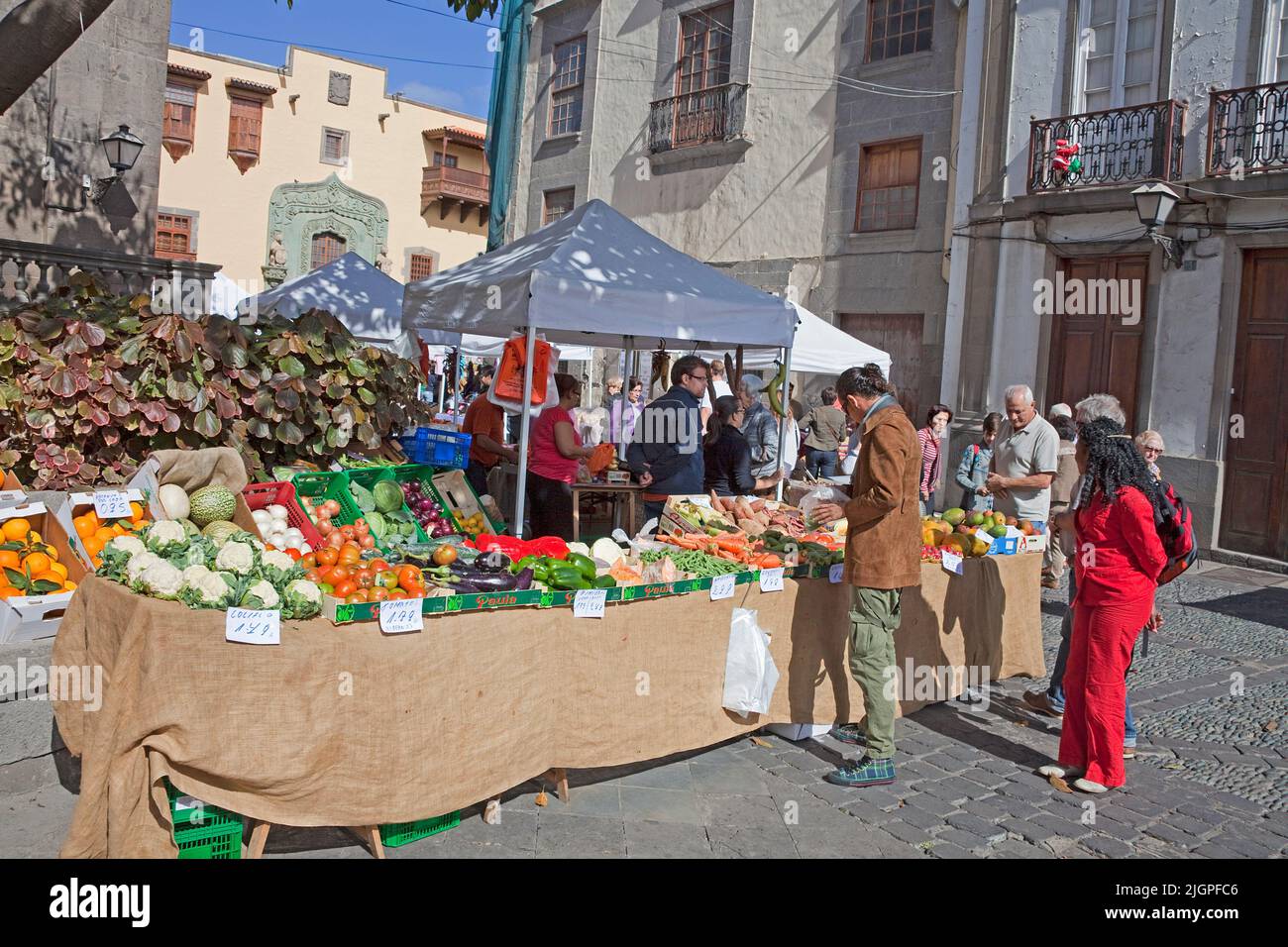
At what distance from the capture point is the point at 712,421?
329 inches

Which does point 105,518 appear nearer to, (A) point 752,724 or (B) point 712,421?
(A) point 752,724

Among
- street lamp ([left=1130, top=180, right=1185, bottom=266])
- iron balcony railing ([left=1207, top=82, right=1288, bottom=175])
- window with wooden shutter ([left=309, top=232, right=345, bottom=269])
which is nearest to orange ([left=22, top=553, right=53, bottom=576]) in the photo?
street lamp ([left=1130, top=180, right=1185, bottom=266])

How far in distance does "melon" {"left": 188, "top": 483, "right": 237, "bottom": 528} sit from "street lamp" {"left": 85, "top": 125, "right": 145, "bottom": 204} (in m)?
5.69

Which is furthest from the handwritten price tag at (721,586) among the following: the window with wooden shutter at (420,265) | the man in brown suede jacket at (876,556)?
the window with wooden shutter at (420,265)

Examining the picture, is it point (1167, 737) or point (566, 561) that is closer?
point (566, 561)

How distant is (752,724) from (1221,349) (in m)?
9.64

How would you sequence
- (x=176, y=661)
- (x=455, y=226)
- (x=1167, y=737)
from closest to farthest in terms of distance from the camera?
(x=176, y=661)
(x=1167, y=737)
(x=455, y=226)

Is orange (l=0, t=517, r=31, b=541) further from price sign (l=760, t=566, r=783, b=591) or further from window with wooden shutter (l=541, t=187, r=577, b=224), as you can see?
window with wooden shutter (l=541, t=187, r=577, b=224)

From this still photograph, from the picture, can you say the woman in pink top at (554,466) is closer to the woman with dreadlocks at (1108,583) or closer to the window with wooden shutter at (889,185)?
the woman with dreadlocks at (1108,583)

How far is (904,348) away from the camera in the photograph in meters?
15.8

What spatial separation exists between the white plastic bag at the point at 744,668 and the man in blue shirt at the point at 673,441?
243cm

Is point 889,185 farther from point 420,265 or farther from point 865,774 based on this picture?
point 420,265

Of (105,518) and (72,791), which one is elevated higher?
(105,518)
